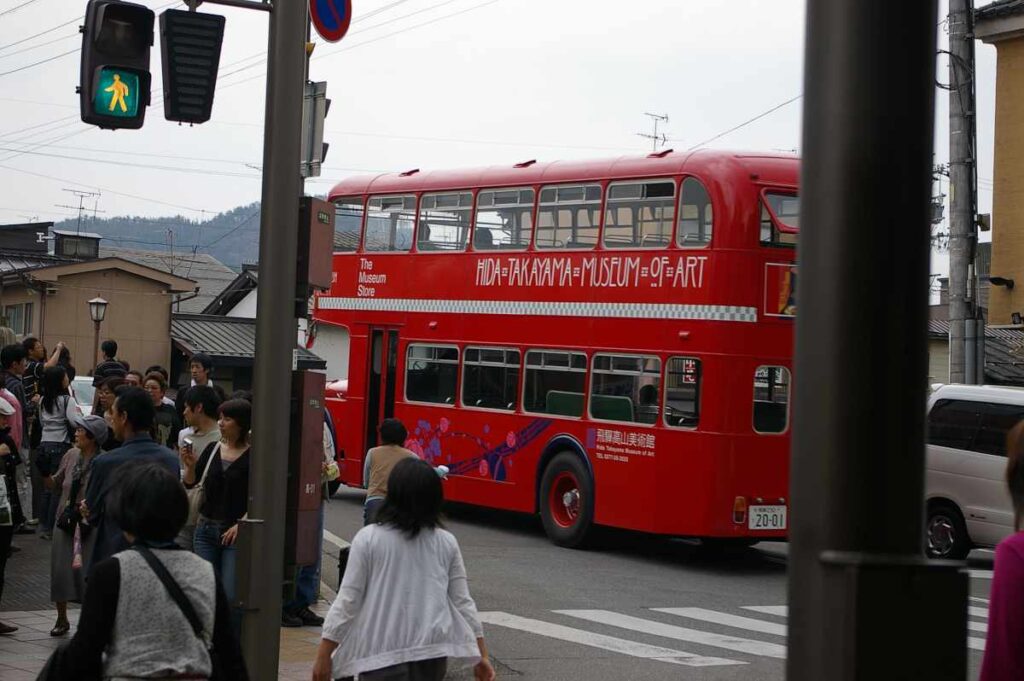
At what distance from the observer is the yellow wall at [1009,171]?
26578 mm

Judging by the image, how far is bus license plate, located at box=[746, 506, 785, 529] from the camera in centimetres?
1547

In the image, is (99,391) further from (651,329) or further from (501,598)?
(651,329)

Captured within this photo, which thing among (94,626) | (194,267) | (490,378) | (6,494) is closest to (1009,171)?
(490,378)

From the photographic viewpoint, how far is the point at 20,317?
41.0 metres

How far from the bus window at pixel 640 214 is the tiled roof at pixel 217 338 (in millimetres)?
24704

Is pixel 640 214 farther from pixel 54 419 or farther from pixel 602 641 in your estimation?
pixel 54 419

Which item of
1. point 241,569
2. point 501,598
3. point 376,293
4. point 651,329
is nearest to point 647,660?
point 501,598

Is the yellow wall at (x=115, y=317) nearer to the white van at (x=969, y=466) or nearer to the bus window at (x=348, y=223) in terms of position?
the bus window at (x=348, y=223)

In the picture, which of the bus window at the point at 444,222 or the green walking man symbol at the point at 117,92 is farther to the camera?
the bus window at the point at 444,222

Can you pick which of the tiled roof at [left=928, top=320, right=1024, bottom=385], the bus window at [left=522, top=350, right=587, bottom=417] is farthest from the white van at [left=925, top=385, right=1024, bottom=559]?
the tiled roof at [left=928, top=320, right=1024, bottom=385]

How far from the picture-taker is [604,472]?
54.3 ft

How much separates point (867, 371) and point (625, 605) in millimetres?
11193

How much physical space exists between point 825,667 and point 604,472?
1439 cm

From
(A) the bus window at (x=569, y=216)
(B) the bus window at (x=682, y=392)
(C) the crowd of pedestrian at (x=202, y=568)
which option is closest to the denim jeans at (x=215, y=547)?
(C) the crowd of pedestrian at (x=202, y=568)
